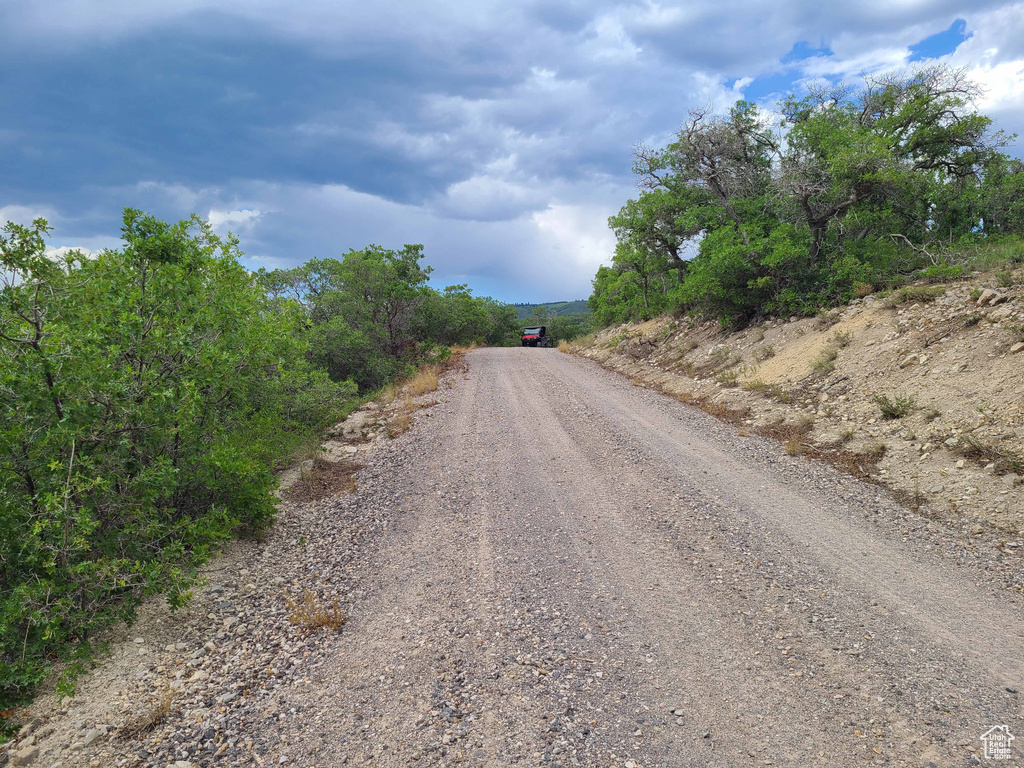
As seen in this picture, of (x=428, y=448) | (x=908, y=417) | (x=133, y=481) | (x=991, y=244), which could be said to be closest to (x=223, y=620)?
(x=133, y=481)

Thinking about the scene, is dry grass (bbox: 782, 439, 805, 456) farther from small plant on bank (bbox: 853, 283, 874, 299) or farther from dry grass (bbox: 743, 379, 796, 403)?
small plant on bank (bbox: 853, 283, 874, 299)

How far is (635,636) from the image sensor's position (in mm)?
3846

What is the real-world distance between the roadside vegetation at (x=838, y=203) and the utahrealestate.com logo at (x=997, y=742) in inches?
419

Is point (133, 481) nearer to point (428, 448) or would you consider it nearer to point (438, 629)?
point (438, 629)

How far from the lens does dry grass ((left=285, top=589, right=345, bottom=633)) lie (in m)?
4.25

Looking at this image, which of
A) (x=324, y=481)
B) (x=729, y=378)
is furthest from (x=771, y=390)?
(x=324, y=481)

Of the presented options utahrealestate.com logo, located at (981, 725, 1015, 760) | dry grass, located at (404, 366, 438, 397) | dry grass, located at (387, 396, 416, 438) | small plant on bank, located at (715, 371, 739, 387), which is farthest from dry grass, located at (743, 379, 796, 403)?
dry grass, located at (404, 366, 438, 397)

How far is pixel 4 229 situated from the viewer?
3.71 m

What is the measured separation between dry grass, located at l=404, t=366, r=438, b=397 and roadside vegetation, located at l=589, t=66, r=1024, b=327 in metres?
9.35

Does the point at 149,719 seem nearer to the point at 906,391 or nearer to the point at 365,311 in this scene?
the point at 906,391

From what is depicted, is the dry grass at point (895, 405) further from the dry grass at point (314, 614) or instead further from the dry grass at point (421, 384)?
the dry grass at point (421, 384)

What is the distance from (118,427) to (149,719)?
7.01ft

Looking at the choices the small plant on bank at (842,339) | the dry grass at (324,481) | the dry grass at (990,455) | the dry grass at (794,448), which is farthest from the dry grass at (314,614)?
the small plant on bank at (842,339)

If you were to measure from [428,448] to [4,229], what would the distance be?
669 centimetres
